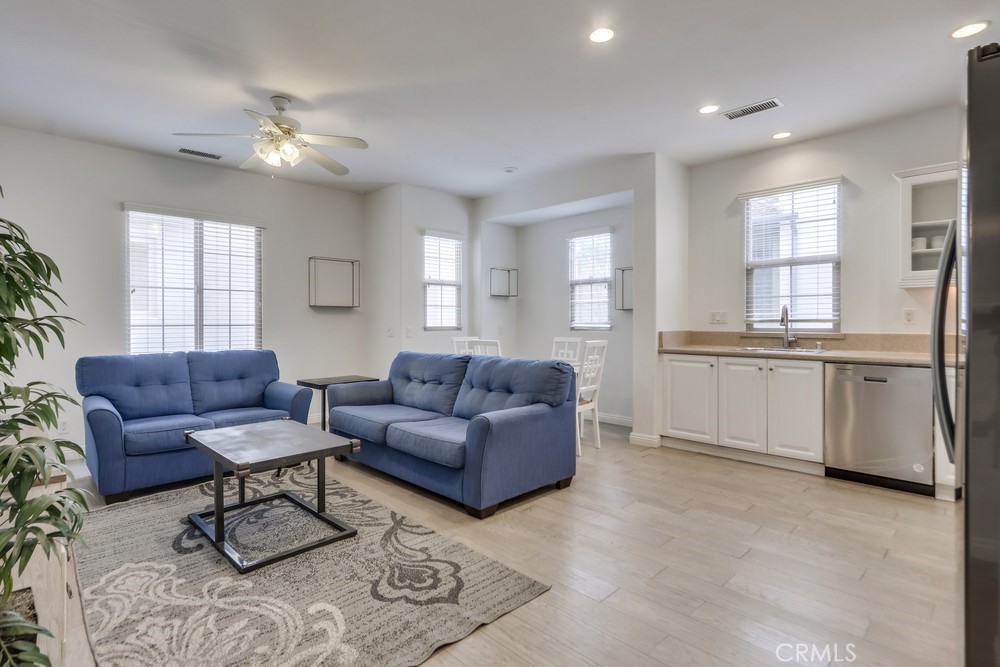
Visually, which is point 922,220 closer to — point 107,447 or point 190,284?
point 107,447

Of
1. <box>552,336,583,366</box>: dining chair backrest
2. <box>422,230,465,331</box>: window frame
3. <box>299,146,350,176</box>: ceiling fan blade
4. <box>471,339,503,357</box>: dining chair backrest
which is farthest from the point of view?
<box>422,230,465,331</box>: window frame

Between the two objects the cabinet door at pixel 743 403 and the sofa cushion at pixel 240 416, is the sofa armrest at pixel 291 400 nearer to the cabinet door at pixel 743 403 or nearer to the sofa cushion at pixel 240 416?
the sofa cushion at pixel 240 416

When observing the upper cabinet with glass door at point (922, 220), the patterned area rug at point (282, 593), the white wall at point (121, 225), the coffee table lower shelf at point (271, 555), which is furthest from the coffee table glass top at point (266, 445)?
the upper cabinet with glass door at point (922, 220)

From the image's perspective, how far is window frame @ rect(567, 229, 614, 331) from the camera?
596 cm

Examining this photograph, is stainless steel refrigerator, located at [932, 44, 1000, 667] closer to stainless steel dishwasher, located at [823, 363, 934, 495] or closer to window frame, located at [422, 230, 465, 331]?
stainless steel dishwasher, located at [823, 363, 934, 495]

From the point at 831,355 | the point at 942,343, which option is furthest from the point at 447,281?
the point at 942,343

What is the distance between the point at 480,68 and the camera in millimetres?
3268

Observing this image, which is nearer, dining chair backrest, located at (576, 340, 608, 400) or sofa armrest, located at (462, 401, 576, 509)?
sofa armrest, located at (462, 401, 576, 509)

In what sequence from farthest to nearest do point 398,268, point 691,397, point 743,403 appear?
point 398,268 → point 691,397 → point 743,403

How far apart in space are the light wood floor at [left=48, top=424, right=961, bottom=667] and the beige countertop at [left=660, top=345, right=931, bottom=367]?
3.00 ft

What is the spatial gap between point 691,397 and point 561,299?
7.50 feet

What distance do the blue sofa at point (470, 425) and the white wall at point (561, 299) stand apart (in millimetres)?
2341

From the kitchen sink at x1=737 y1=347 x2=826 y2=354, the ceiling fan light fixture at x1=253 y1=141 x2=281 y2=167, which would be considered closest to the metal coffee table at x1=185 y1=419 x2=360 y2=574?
the ceiling fan light fixture at x1=253 y1=141 x2=281 y2=167

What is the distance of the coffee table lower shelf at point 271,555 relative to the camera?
247 cm
